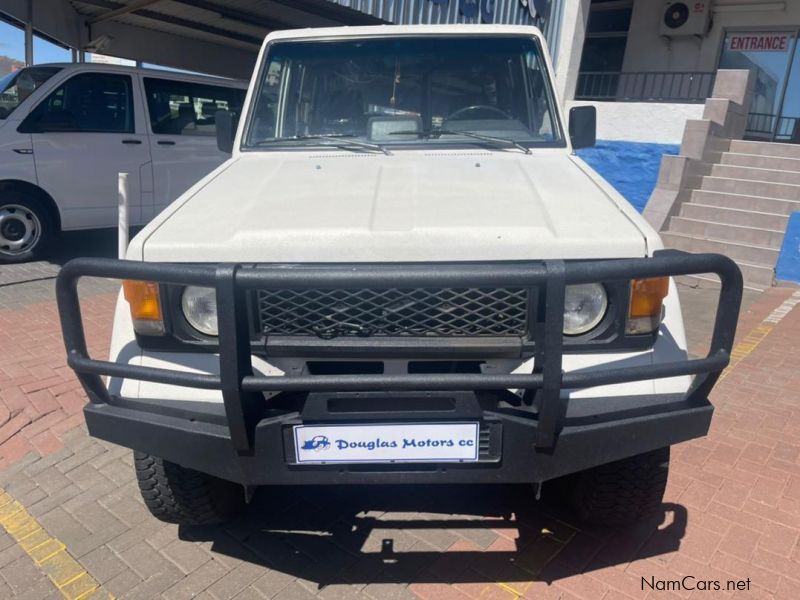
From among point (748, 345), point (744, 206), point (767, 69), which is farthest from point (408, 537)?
point (767, 69)

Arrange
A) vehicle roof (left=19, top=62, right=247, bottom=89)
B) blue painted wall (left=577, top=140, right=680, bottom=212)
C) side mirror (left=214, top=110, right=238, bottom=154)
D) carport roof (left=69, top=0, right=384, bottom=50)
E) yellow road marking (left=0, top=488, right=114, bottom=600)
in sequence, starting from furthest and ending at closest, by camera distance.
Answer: carport roof (left=69, top=0, right=384, bottom=50), blue painted wall (left=577, top=140, right=680, bottom=212), vehicle roof (left=19, top=62, right=247, bottom=89), side mirror (left=214, top=110, right=238, bottom=154), yellow road marking (left=0, top=488, right=114, bottom=600)

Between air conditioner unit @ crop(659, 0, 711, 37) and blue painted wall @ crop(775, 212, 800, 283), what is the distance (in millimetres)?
6556

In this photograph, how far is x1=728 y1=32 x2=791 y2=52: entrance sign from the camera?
1145cm

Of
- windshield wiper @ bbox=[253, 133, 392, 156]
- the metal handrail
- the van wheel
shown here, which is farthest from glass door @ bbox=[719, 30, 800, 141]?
the van wheel

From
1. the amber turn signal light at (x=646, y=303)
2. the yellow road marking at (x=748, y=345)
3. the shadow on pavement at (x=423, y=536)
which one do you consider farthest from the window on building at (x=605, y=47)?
the amber turn signal light at (x=646, y=303)

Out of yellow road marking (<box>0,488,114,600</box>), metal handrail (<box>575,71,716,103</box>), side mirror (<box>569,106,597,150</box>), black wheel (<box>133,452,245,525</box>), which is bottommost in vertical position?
yellow road marking (<box>0,488,114,600</box>)

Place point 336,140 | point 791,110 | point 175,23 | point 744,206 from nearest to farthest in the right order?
point 336,140, point 744,206, point 791,110, point 175,23

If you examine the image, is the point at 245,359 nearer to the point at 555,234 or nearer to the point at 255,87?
the point at 555,234

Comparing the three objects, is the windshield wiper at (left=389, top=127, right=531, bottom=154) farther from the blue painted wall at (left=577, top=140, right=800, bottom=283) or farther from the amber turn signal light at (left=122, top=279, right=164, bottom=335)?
the blue painted wall at (left=577, top=140, right=800, bottom=283)

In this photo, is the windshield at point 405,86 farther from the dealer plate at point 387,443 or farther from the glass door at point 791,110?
the glass door at point 791,110

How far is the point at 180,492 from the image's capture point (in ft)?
8.18

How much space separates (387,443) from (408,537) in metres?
0.85

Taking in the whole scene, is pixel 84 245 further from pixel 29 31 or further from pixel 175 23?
pixel 175 23

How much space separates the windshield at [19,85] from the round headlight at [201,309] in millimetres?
5519
